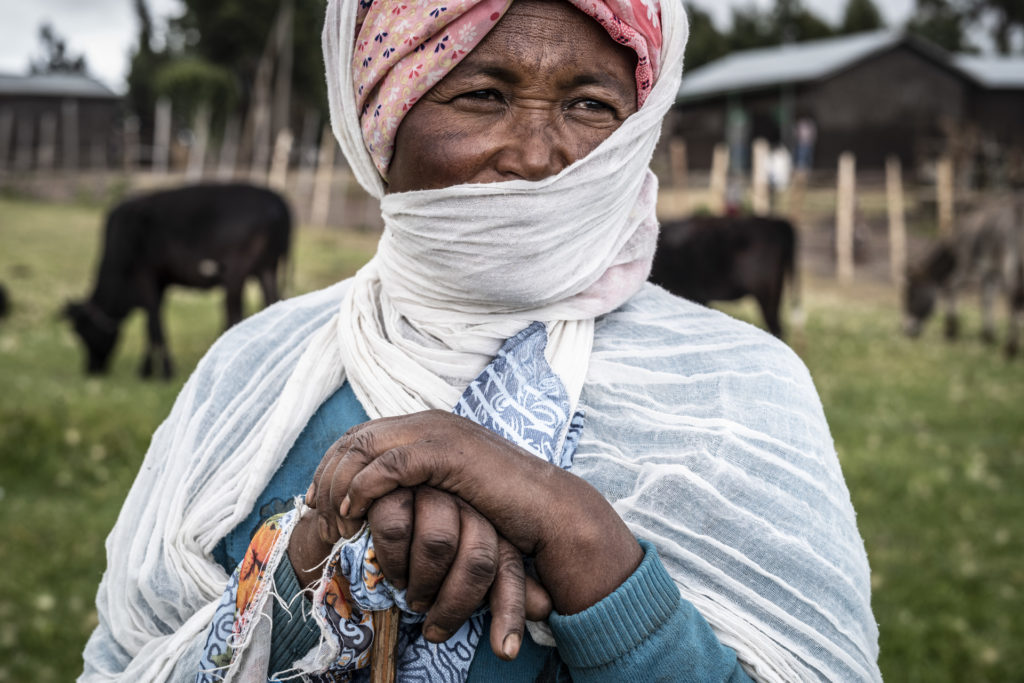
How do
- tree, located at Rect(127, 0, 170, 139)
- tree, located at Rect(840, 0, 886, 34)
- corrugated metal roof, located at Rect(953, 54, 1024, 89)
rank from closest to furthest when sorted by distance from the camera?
corrugated metal roof, located at Rect(953, 54, 1024, 89)
tree, located at Rect(127, 0, 170, 139)
tree, located at Rect(840, 0, 886, 34)

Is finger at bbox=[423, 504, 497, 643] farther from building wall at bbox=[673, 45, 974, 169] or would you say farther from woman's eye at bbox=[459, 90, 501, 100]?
Answer: building wall at bbox=[673, 45, 974, 169]

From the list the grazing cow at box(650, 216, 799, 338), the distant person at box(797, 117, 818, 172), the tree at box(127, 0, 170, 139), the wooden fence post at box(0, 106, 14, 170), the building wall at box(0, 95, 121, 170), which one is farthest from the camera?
the tree at box(127, 0, 170, 139)

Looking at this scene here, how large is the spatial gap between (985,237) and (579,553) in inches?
581

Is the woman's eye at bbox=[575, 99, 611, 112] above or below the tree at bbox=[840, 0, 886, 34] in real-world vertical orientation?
below

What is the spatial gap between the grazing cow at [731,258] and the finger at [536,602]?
27.4 feet

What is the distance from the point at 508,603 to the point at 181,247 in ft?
30.4

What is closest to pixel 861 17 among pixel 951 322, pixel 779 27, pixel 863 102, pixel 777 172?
pixel 779 27

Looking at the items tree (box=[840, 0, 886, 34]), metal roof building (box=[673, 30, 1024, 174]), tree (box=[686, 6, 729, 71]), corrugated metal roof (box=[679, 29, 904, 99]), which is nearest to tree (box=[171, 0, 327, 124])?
corrugated metal roof (box=[679, 29, 904, 99])

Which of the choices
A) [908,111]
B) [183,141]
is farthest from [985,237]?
[183,141]

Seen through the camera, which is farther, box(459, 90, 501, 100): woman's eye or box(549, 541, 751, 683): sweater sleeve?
box(459, 90, 501, 100): woman's eye

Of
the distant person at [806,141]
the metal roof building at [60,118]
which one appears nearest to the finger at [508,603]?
the distant person at [806,141]

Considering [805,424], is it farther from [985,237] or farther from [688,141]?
[688,141]

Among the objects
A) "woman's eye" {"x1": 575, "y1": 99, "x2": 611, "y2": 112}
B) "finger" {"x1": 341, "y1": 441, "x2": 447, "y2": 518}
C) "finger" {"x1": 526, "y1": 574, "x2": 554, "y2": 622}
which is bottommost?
"finger" {"x1": 526, "y1": 574, "x2": 554, "y2": 622}

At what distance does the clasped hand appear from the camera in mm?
1073
